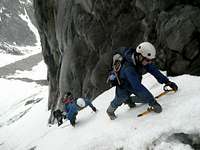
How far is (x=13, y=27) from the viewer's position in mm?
179750

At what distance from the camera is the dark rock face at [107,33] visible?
51.0 feet

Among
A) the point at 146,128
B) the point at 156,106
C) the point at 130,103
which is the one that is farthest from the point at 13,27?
the point at 146,128

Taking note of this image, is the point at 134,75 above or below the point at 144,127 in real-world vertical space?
above

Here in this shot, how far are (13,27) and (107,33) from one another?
540 feet

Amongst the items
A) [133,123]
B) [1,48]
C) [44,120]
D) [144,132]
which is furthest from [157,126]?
[1,48]

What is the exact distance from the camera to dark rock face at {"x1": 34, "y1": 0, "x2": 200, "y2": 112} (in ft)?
51.0

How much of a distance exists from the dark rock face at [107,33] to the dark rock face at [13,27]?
470 ft

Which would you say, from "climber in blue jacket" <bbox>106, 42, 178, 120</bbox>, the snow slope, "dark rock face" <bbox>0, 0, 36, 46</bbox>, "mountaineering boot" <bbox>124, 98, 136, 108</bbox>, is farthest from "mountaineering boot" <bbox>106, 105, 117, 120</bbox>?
"dark rock face" <bbox>0, 0, 36, 46</bbox>

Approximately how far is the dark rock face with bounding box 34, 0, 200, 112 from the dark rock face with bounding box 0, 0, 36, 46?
14327 centimetres

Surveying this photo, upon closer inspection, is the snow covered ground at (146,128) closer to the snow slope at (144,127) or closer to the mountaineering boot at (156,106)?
the snow slope at (144,127)

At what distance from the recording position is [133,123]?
36.4 feet

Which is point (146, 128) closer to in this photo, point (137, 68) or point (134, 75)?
point (134, 75)

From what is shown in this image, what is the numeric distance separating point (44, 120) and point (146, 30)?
2080cm

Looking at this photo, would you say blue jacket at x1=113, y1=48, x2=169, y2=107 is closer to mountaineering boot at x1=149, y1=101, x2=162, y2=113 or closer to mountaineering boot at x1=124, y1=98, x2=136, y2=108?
mountaineering boot at x1=149, y1=101, x2=162, y2=113
